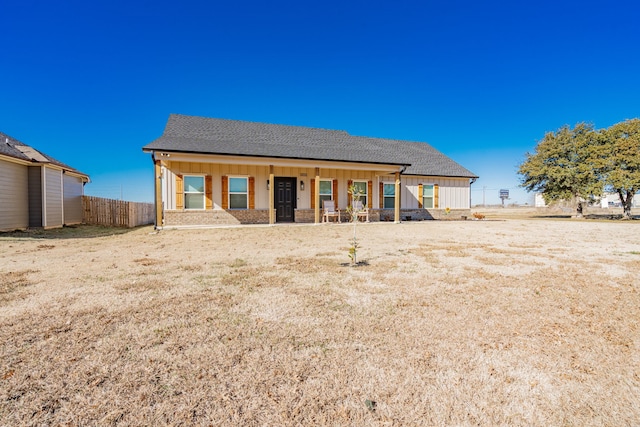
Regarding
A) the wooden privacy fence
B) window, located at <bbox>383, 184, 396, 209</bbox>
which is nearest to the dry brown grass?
window, located at <bbox>383, 184, 396, 209</bbox>

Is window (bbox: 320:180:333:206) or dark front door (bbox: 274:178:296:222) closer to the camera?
dark front door (bbox: 274:178:296:222)

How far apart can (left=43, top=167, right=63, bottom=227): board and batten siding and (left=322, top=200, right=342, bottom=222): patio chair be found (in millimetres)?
11655

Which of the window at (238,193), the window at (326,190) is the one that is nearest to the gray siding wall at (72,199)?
the window at (238,193)

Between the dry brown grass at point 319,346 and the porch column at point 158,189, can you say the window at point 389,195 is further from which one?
the dry brown grass at point 319,346

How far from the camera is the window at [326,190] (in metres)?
14.0

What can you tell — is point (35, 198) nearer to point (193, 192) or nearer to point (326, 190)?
point (193, 192)

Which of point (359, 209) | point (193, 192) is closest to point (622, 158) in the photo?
point (359, 209)

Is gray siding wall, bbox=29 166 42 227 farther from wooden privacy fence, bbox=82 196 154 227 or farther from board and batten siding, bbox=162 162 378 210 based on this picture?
board and batten siding, bbox=162 162 378 210

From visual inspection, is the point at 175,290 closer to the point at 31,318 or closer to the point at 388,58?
the point at 31,318

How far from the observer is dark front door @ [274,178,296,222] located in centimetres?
1341

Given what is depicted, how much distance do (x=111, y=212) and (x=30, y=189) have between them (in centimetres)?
331

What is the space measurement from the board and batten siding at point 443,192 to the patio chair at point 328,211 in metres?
4.78

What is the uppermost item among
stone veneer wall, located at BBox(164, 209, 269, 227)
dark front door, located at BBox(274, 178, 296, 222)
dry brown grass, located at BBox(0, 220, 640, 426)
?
dark front door, located at BBox(274, 178, 296, 222)

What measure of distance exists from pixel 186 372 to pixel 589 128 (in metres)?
27.6
